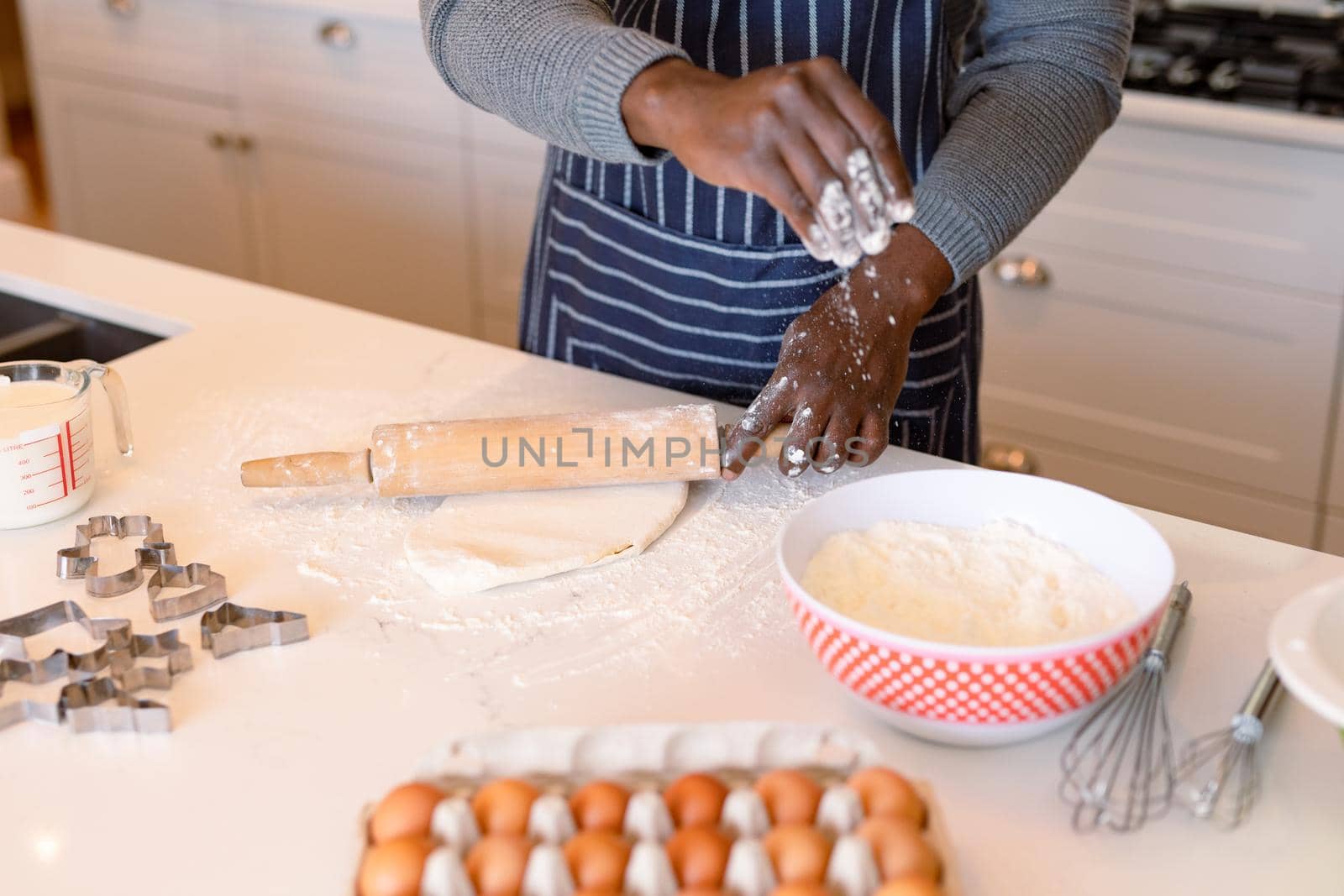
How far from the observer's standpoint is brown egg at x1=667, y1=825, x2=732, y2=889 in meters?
0.56

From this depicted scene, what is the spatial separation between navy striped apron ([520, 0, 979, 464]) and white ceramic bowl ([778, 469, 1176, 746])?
1.17ft

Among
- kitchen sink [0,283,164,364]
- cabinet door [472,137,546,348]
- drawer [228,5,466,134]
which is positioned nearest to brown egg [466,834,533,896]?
kitchen sink [0,283,164,364]

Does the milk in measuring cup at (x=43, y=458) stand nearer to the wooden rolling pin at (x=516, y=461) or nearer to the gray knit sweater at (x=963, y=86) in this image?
the wooden rolling pin at (x=516, y=461)

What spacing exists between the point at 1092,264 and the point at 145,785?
1582mm

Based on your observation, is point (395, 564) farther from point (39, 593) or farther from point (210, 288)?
point (210, 288)

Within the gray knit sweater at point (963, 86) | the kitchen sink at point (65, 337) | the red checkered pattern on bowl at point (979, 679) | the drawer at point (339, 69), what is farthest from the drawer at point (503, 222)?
the red checkered pattern on bowl at point (979, 679)

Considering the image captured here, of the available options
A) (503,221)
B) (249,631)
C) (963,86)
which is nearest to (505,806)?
(249,631)

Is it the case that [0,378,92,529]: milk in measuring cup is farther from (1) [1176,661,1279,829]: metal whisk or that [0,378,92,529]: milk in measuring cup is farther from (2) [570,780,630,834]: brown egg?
(1) [1176,661,1279,829]: metal whisk

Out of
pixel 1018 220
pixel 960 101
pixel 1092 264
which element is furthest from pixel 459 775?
pixel 1092 264

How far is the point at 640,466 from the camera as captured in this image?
3.11 feet

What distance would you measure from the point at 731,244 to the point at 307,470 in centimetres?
42

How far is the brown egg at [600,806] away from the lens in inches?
23.2

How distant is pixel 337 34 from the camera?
2.38 m

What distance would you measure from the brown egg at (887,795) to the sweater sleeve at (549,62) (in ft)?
1.50
